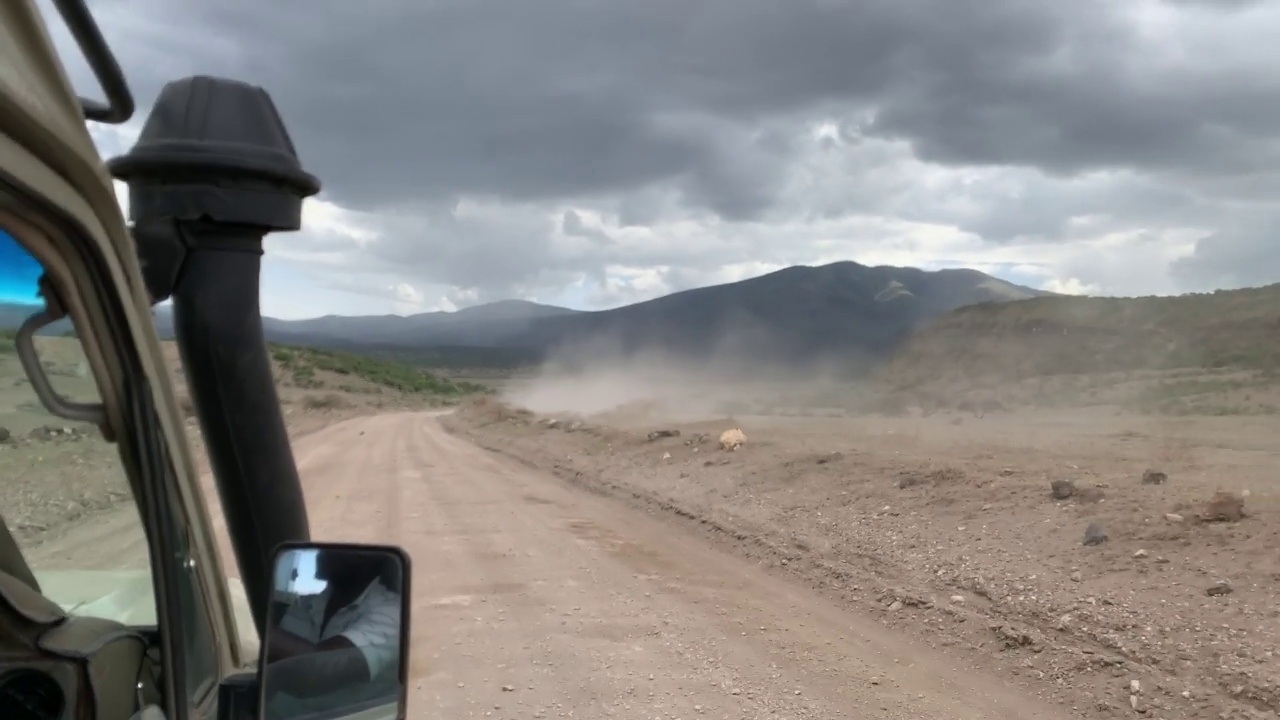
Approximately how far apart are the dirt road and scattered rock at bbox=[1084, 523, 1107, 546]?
2496mm

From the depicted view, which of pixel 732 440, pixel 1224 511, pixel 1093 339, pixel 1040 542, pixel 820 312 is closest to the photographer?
pixel 1224 511

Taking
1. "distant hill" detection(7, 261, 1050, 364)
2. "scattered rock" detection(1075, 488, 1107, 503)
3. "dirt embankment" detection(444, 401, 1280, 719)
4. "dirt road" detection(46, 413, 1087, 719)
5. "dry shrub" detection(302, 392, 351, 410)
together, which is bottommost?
"dry shrub" detection(302, 392, 351, 410)

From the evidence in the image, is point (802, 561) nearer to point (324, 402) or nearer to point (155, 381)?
point (155, 381)

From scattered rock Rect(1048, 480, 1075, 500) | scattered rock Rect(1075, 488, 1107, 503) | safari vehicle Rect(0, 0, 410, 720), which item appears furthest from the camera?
scattered rock Rect(1048, 480, 1075, 500)

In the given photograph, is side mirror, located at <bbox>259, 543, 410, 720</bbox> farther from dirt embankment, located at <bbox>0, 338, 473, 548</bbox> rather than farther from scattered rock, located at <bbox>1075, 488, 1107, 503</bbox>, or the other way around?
scattered rock, located at <bbox>1075, 488, 1107, 503</bbox>

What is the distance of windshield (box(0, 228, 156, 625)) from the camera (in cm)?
191

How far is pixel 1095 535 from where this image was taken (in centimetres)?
966

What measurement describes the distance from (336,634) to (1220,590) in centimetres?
770

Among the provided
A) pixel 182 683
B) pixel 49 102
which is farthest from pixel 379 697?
pixel 49 102

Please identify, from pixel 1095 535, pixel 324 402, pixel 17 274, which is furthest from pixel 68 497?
pixel 324 402

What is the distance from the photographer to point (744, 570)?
10.4 metres

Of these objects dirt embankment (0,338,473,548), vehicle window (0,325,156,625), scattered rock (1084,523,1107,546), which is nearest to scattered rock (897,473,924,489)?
scattered rock (1084,523,1107,546)

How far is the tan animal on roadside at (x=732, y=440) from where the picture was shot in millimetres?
18375

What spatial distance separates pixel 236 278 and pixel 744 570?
8396mm
